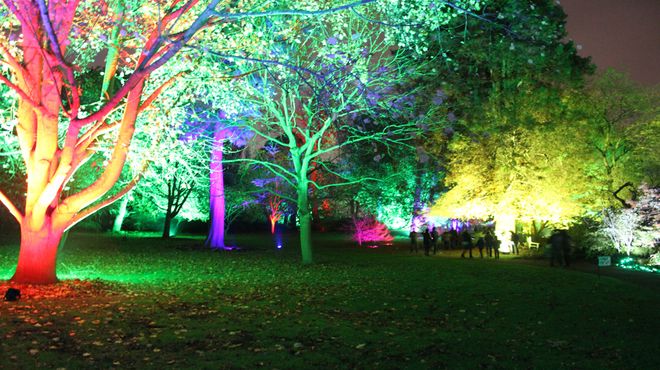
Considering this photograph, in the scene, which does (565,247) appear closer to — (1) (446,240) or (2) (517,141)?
(2) (517,141)

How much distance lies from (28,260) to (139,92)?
452cm

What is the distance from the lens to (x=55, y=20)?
1125 cm

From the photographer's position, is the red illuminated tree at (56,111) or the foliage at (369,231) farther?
the foliage at (369,231)

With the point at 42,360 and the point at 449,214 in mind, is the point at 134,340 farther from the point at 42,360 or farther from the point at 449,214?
the point at 449,214

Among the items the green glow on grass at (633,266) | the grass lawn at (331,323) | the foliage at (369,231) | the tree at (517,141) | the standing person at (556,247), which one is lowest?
the grass lawn at (331,323)

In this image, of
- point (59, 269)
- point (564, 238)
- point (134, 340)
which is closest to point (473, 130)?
point (564, 238)

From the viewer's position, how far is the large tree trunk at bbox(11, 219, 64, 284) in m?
12.1

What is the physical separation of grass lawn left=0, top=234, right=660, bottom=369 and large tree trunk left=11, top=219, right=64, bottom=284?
63 cm

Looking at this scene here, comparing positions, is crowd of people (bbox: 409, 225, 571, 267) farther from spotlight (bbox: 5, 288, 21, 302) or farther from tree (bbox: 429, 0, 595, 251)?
spotlight (bbox: 5, 288, 21, 302)

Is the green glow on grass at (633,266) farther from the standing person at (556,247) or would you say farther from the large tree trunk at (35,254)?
the large tree trunk at (35,254)

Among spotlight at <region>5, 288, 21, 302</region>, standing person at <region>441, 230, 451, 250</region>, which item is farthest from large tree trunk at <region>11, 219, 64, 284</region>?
standing person at <region>441, 230, 451, 250</region>

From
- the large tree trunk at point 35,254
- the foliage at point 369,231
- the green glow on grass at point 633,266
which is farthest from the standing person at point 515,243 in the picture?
the large tree trunk at point 35,254

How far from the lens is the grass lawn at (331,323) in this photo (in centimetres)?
672

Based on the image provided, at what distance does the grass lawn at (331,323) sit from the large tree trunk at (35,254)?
634mm
